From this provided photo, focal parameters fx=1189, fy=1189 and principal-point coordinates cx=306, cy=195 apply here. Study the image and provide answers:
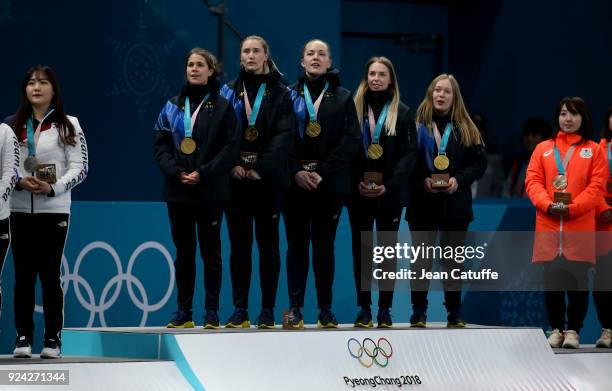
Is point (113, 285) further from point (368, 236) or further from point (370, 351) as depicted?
point (370, 351)

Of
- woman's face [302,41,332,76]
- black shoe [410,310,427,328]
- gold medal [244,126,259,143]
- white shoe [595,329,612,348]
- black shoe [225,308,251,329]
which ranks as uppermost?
woman's face [302,41,332,76]

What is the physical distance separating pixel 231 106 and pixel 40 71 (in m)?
1.20

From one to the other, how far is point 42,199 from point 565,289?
3.70 metres

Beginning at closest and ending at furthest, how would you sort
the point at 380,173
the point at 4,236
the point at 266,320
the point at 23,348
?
the point at 4,236 < the point at 23,348 < the point at 266,320 < the point at 380,173

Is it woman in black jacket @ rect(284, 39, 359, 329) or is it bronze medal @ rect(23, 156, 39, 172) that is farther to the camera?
woman in black jacket @ rect(284, 39, 359, 329)

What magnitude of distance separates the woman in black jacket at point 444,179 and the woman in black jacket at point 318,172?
0.63 metres

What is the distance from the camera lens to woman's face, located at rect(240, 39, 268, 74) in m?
7.48

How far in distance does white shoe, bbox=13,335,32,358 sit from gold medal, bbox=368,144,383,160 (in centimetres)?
252

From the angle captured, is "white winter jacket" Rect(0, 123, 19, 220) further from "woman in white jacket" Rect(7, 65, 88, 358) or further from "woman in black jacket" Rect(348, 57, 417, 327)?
"woman in black jacket" Rect(348, 57, 417, 327)

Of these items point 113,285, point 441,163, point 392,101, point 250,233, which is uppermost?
point 392,101

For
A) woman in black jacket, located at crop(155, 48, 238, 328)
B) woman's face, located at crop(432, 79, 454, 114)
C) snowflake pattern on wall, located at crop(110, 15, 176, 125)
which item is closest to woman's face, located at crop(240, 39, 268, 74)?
woman in black jacket, located at crop(155, 48, 238, 328)

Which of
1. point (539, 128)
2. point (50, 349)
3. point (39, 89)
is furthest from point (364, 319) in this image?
point (539, 128)

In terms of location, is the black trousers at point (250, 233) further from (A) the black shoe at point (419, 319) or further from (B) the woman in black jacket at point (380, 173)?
(A) the black shoe at point (419, 319)

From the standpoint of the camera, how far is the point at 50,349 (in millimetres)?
6812
